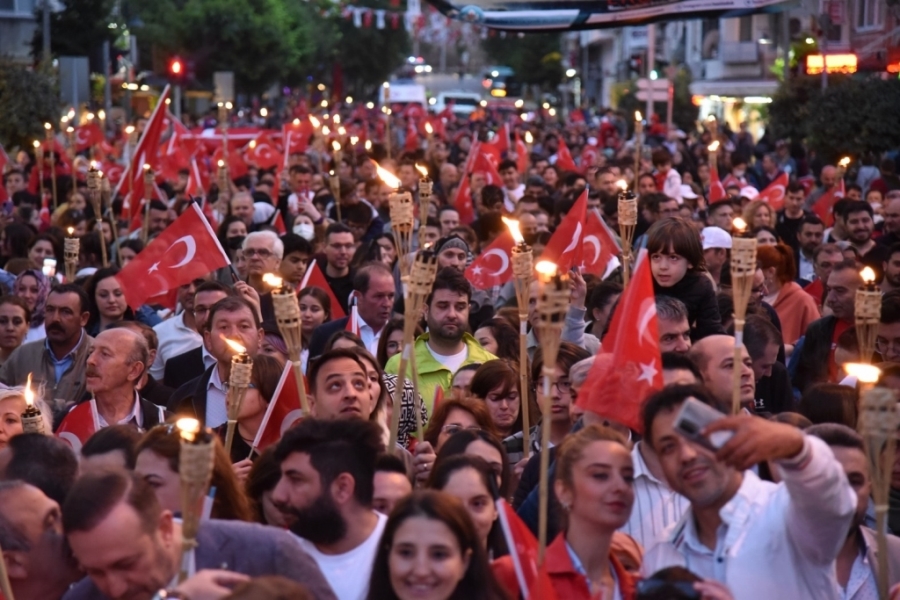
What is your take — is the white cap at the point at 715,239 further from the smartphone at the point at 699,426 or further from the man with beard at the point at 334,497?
the smartphone at the point at 699,426

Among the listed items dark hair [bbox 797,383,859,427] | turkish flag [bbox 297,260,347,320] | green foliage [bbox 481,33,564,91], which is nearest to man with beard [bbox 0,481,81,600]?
dark hair [bbox 797,383,859,427]

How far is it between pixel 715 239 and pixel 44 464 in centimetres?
630

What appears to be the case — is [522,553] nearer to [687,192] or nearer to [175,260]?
[175,260]

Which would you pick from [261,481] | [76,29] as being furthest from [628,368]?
[76,29]

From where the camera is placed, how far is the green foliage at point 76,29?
120 feet

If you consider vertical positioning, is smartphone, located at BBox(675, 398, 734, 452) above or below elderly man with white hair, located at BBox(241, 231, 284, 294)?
above

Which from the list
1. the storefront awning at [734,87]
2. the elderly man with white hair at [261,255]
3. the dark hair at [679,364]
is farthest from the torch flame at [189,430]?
the storefront awning at [734,87]

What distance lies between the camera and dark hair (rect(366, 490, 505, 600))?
461cm

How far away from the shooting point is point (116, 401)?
25.5 feet

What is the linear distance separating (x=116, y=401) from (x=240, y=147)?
22.0m

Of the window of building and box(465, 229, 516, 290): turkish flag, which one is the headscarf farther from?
the window of building

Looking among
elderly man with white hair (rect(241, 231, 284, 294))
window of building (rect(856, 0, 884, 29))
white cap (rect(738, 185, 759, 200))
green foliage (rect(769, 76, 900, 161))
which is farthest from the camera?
window of building (rect(856, 0, 884, 29))

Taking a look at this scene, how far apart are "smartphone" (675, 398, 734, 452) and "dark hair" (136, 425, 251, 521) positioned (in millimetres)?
1771

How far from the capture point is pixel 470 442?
5977mm
